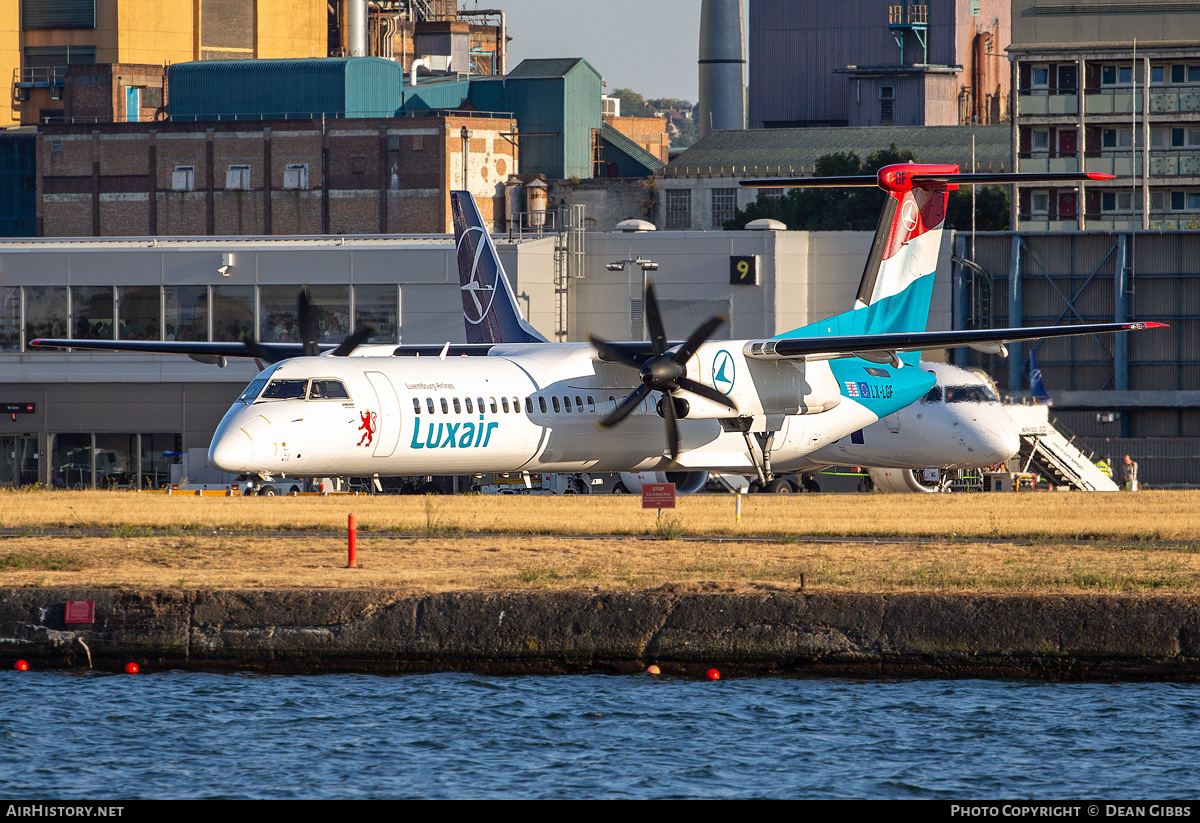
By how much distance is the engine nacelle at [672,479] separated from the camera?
127ft

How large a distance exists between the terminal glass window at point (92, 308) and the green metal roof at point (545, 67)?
47134 mm

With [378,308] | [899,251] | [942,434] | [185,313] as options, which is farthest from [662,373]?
[185,313]

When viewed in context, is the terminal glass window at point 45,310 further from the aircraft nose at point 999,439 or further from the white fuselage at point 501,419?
the aircraft nose at point 999,439

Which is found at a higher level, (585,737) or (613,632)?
(613,632)

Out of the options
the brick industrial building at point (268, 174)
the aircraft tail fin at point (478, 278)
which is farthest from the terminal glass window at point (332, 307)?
the brick industrial building at point (268, 174)

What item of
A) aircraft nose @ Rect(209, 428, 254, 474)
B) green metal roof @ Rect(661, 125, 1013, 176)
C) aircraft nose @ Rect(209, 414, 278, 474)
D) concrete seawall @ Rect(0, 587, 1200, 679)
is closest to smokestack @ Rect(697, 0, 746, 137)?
green metal roof @ Rect(661, 125, 1013, 176)

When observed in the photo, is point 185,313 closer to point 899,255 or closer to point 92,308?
point 92,308

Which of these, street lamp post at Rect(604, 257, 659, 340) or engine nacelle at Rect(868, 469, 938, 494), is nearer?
Answer: engine nacelle at Rect(868, 469, 938, 494)

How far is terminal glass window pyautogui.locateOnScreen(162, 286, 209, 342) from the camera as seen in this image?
61.9m

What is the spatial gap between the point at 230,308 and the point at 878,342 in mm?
34611

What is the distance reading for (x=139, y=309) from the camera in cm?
6181

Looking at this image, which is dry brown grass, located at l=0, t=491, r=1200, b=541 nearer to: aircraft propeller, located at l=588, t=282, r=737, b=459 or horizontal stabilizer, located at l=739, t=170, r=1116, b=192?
aircraft propeller, located at l=588, t=282, r=737, b=459

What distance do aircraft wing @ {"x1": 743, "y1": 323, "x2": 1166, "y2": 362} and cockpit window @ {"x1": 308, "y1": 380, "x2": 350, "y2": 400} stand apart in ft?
32.7

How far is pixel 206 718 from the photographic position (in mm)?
15992
